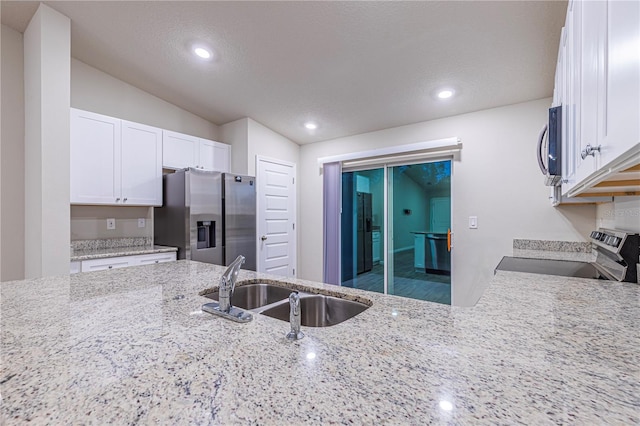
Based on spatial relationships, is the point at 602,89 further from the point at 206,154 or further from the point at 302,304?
the point at 206,154

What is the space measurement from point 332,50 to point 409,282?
2730 mm

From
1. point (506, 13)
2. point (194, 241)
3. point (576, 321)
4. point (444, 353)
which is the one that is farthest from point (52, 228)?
point (506, 13)

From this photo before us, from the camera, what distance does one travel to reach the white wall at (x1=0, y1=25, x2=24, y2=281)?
99.0 inches

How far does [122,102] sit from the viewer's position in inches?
126

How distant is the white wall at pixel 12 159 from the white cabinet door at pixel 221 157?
1.78 meters

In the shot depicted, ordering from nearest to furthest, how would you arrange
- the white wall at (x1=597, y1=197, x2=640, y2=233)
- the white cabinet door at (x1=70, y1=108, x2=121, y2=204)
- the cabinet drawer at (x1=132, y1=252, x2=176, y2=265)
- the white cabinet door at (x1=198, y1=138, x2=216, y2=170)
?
the white wall at (x1=597, y1=197, x2=640, y2=233), the white cabinet door at (x1=70, y1=108, x2=121, y2=204), the cabinet drawer at (x1=132, y1=252, x2=176, y2=265), the white cabinet door at (x1=198, y1=138, x2=216, y2=170)

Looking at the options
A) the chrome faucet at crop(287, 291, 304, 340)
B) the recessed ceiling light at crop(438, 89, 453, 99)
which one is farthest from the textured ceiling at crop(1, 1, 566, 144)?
the chrome faucet at crop(287, 291, 304, 340)

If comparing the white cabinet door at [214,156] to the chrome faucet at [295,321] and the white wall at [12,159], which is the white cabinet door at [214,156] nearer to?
the white wall at [12,159]

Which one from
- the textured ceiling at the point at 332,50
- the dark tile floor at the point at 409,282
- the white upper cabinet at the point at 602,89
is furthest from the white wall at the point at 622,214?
the dark tile floor at the point at 409,282

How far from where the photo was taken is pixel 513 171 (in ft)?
9.29

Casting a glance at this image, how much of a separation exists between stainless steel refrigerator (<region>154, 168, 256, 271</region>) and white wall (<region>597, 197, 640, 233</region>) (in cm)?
329

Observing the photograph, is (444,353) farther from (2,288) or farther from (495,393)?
(2,288)

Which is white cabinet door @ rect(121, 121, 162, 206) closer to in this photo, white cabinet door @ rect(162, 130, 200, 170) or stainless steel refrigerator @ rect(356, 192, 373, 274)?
white cabinet door @ rect(162, 130, 200, 170)

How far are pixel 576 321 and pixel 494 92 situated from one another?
247 cm
